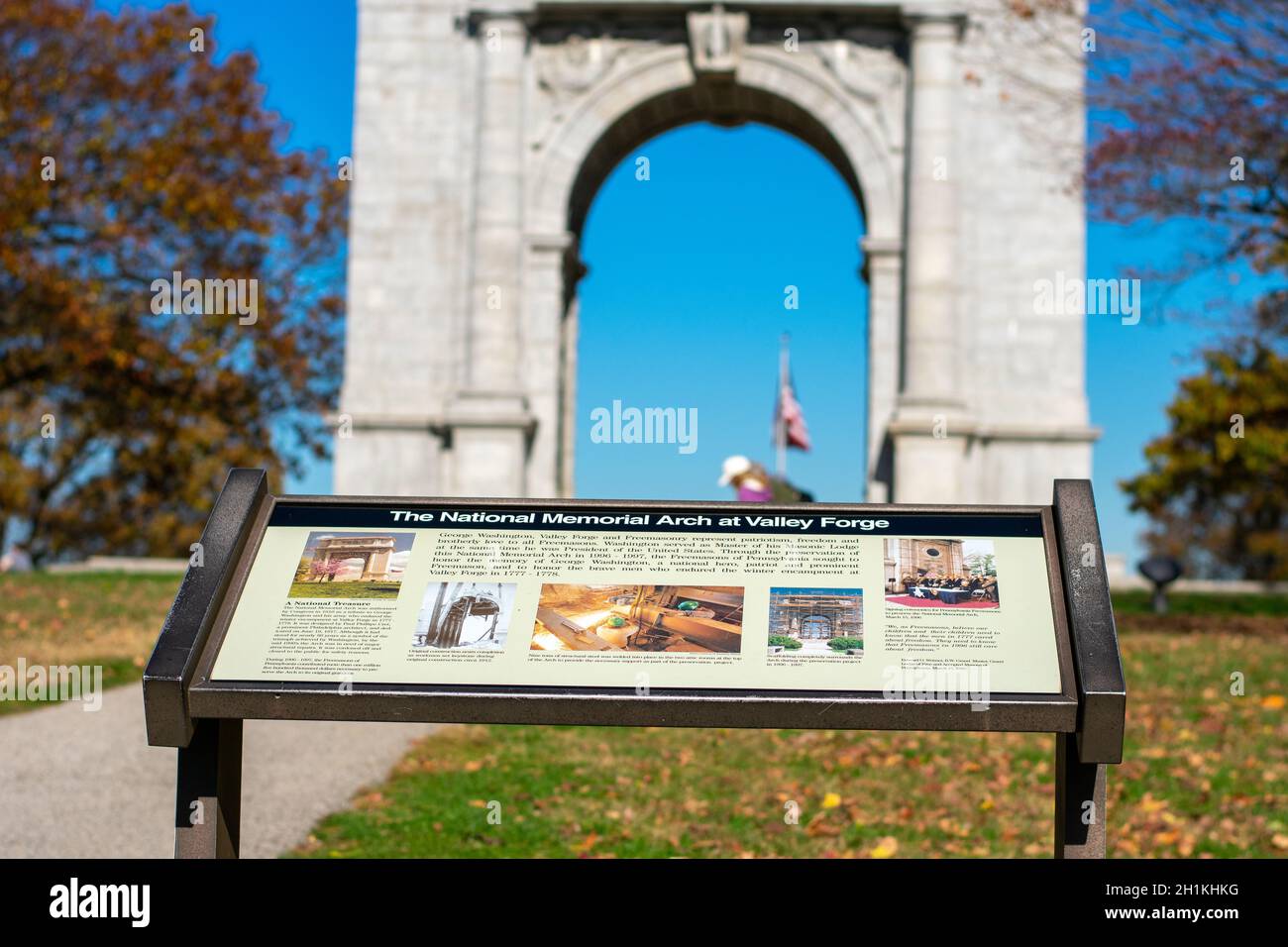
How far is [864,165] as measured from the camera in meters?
21.5

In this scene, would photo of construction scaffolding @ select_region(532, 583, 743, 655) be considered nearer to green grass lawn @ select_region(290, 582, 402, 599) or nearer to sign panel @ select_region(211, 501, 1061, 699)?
sign panel @ select_region(211, 501, 1061, 699)

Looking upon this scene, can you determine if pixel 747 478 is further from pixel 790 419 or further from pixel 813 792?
pixel 790 419

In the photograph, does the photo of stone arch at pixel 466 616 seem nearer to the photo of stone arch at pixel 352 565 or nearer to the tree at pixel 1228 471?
the photo of stone arch at pixel 352 565

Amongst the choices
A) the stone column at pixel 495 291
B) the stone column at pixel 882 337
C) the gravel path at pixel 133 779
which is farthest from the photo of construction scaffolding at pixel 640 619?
the stone column at pixel 882 337

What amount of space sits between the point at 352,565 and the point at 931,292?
16866 mm

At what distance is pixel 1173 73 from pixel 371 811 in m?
12.0

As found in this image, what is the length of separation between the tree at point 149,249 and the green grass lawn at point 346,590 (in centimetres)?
2232

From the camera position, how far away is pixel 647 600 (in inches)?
184

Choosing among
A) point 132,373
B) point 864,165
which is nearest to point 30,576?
point 132,373

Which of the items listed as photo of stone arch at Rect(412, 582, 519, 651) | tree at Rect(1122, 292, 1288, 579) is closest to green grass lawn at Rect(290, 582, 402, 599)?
photo of stone arch at Rect(412, 582, 519, 651)

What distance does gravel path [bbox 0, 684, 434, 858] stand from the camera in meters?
7.90

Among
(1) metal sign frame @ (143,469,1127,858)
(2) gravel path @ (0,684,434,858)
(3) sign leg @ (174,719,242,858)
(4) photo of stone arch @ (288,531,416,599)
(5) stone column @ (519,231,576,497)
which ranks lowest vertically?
(2) gravel path @ (0,684,434,858)
